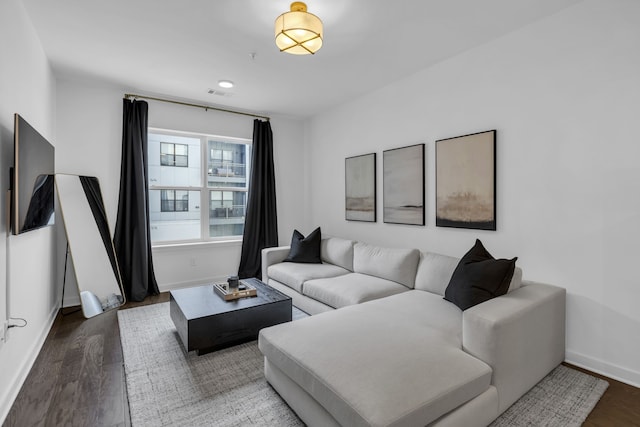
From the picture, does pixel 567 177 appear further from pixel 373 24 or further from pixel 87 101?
pixel 87 101

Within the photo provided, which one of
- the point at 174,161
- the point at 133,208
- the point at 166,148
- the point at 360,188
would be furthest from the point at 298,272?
the point at 166,148

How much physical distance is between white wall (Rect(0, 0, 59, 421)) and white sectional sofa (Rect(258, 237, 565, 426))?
1590 mm

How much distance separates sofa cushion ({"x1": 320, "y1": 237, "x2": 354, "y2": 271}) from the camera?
3855 millimetres

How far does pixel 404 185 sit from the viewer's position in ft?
12.0

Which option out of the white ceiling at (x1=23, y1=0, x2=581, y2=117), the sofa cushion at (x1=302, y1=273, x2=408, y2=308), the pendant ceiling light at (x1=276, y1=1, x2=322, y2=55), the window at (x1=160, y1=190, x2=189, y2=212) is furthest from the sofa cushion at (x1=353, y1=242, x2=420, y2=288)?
the window at (x1=160, y1=190, x2=189, y2=212)

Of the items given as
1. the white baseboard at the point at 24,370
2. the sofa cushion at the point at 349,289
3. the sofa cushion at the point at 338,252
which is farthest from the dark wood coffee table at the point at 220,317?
the sofa cushion at the point at 338,252

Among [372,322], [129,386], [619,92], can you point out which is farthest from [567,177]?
[129,386]

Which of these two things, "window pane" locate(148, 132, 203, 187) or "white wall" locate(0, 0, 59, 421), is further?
"window pane" locate(148, 132, 203, 187)

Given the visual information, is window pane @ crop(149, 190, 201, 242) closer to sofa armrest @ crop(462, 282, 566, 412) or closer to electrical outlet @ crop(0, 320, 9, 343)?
electrical outlet @ crop(0, 320, 9, 343)

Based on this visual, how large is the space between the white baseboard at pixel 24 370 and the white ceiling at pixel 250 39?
252 centimetres

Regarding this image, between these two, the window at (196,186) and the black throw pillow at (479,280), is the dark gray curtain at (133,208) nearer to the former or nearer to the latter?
the window at (196,186)

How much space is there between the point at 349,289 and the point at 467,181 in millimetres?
1475

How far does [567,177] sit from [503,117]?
711 mm

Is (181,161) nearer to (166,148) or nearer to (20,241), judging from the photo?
(166,148)
